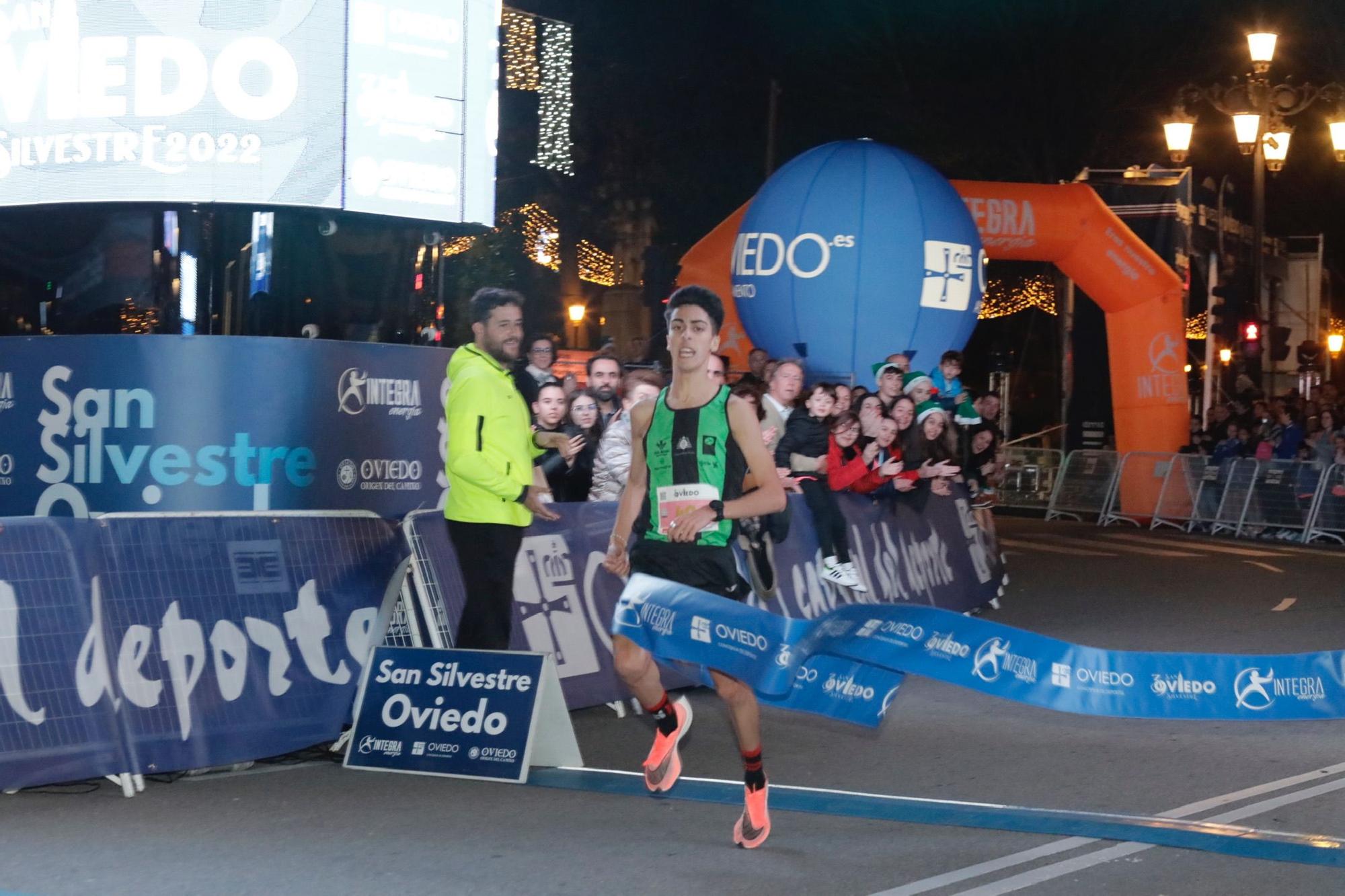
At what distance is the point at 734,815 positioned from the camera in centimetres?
704

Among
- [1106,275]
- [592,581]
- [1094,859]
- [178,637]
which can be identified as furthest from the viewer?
[1106,275]

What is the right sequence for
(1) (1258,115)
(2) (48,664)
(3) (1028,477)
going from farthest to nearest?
(3) (1028,477) → (1) (1258,115) → (2) (48,664)

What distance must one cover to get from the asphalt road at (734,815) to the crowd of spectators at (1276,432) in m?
15.2

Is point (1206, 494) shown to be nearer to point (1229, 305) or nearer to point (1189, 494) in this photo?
point (1189, 494)

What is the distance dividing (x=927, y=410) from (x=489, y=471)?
7.17m

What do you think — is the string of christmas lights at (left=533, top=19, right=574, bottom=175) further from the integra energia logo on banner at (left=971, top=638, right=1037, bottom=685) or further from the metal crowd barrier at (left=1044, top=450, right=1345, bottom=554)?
the integra energia logo on banner at (left=971, top=638, right=1037, bottom=685)

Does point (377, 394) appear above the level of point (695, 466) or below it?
above

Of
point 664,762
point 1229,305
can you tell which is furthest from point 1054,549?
point 664,762

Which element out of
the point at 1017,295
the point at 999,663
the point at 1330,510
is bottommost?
the point at 1330,510

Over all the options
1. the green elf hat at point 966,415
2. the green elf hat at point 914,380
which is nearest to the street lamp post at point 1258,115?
the green elf hat at point 966,415

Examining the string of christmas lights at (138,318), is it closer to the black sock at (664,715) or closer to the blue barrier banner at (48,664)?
the blue barrier banner at (48,664)

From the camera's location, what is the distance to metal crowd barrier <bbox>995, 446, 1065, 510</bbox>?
2798 cm

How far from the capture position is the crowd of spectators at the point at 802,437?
10852 mm

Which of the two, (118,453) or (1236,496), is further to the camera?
(1236,496)
